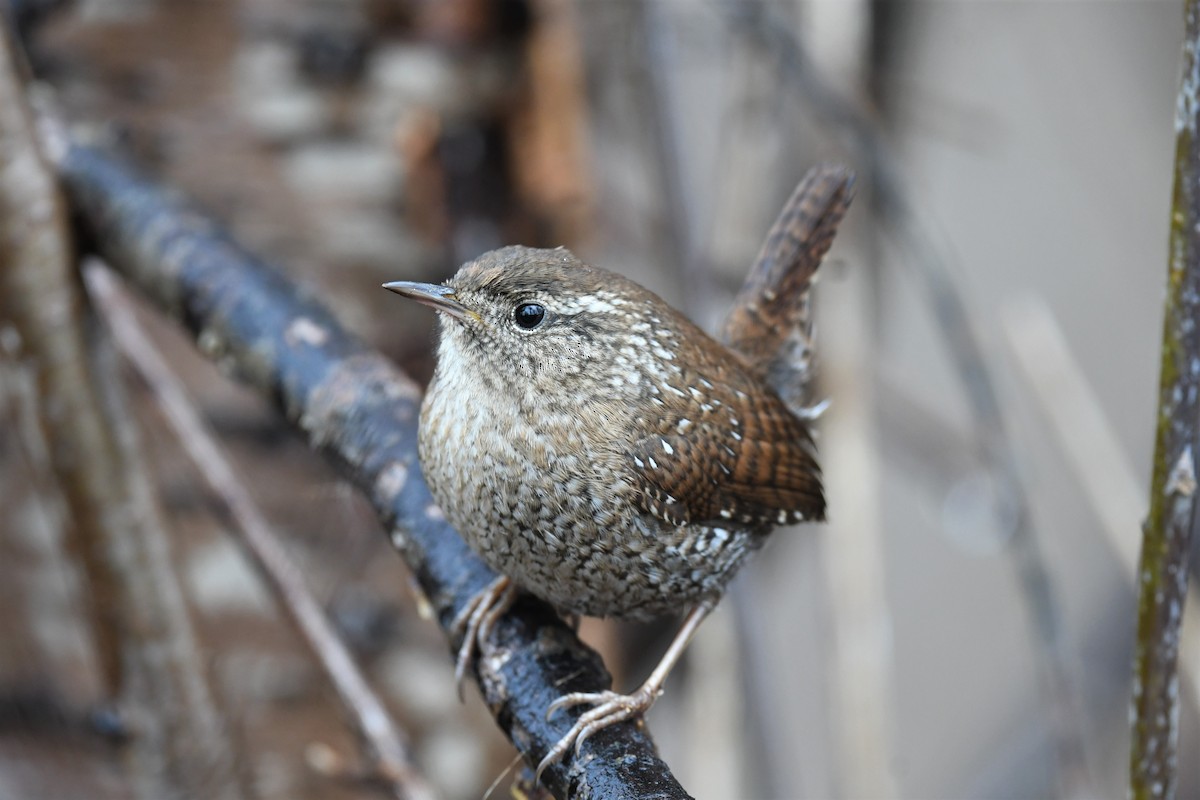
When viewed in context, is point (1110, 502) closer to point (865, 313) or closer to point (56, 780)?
point (865, 313)

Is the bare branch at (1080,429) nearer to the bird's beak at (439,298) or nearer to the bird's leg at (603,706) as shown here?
the bird's leg at (603,706)

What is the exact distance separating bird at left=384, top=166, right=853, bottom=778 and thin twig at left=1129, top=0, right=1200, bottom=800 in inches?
24.8

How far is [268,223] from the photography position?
2918 millimetres

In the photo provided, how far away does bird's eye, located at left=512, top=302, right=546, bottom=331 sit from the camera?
1.79 m

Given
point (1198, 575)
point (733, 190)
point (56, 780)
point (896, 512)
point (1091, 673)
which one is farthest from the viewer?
point (896, 512)

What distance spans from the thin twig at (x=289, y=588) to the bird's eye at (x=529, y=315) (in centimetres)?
49

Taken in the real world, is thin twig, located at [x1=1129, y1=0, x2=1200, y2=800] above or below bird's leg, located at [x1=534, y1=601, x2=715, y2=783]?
above

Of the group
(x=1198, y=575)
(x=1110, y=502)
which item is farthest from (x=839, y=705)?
(x=1198, y=575)

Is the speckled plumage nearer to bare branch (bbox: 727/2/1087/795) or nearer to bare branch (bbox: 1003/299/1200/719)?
bare branch (bbox: 727/2/1087/795)

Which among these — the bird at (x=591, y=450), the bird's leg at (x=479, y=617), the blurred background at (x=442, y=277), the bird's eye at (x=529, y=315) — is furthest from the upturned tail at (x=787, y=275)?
the bird's leg at (x=479, y=617)

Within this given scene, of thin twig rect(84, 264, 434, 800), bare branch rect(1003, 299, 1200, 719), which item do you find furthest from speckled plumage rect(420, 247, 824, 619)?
bare branch rect(1003, 299, 1200, 719)

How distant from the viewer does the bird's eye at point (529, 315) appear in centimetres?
179

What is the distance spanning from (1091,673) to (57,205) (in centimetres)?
381

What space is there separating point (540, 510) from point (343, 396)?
1.35ft
